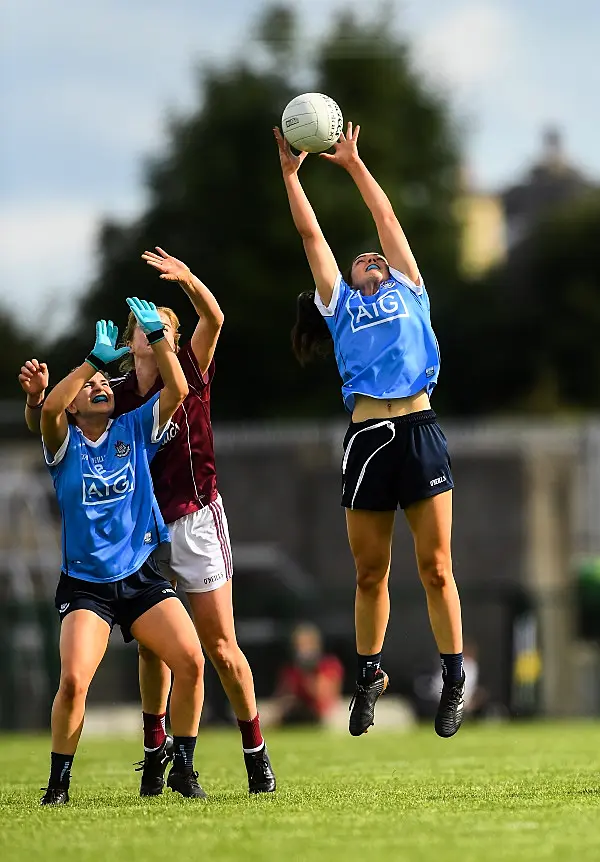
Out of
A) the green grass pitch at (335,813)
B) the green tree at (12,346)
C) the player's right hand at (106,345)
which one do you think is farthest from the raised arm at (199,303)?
the green tree at (12,346)

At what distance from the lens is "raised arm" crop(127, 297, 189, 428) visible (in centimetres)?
710

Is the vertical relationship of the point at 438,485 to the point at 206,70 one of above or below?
below

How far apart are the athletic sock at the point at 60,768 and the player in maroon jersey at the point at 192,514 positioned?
61cm

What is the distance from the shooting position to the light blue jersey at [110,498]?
22.9 feet

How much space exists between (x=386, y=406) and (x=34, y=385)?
1699mm

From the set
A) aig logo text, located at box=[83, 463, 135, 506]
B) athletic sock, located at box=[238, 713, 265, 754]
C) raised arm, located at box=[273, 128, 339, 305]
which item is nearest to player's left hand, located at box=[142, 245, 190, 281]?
raised arm, located at box=[273, 128, 339, 305]

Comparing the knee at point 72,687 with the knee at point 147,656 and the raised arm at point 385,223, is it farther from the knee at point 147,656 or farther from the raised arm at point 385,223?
the raised arm at point 385,223

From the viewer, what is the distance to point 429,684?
18703mm

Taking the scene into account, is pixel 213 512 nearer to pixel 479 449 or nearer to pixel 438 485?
pixel 438 485

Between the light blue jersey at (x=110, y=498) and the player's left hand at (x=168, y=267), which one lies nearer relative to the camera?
the light blue jersey at (x=110, y=498)

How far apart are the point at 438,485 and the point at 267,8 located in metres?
37.8

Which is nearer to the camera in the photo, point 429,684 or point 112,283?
point 429,684

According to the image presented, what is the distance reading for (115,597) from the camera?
6980 mm

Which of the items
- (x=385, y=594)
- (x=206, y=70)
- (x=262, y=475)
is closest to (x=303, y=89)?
(x=206, y=70)
